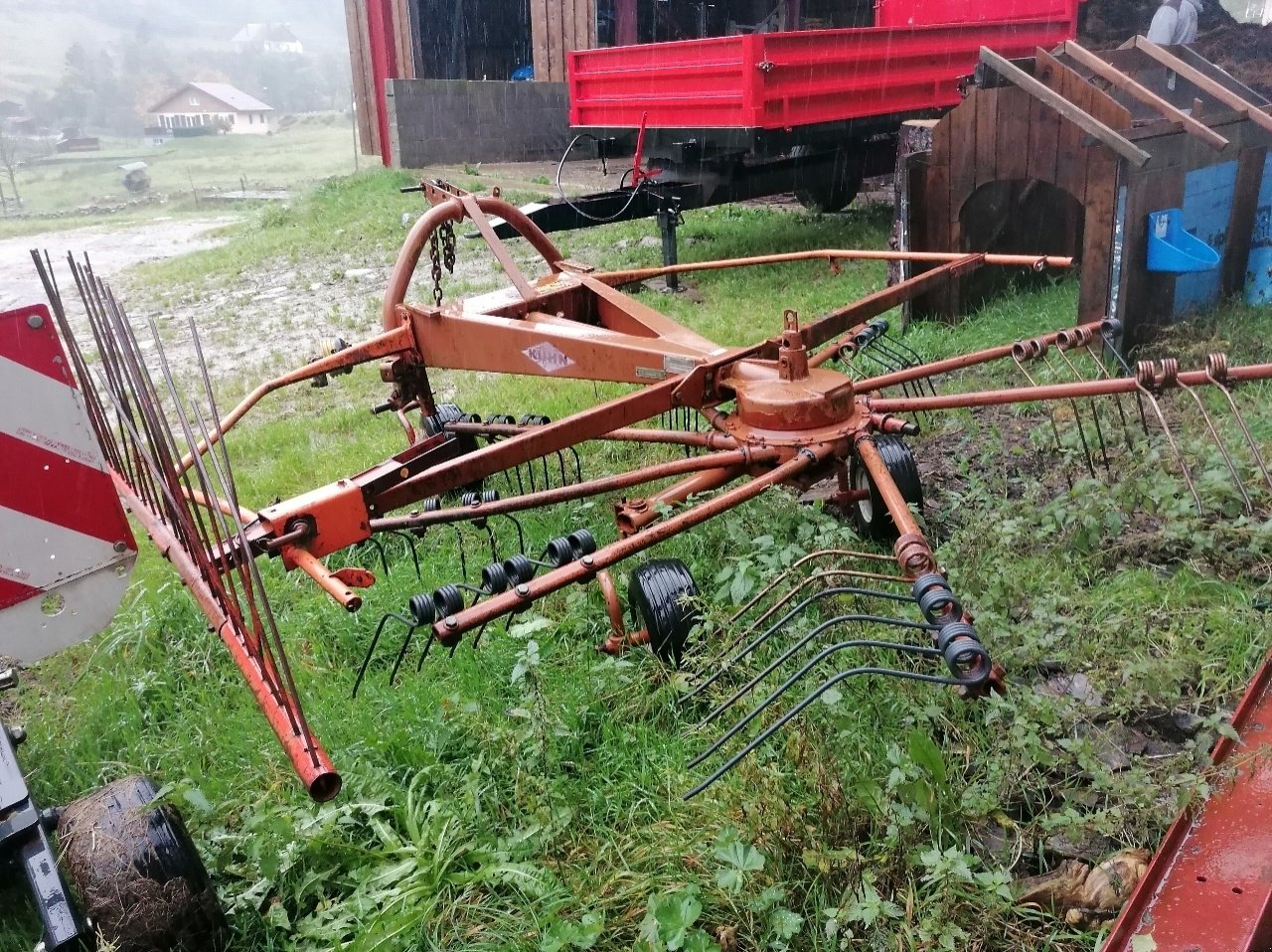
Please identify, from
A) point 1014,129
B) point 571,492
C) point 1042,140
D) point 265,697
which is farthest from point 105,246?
point 265,697

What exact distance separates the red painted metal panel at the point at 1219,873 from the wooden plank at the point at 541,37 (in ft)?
46.0

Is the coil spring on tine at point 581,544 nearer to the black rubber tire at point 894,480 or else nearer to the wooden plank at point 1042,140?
the black rubber tire at point 894,480

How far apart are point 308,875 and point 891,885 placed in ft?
4.46

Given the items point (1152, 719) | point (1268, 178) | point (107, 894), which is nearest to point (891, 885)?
point (1152, 719)

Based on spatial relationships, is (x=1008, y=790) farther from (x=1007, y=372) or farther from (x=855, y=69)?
(x=855, y=69)

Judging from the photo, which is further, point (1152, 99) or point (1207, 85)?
point (1207, 85)

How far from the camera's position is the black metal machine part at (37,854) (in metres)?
2.06

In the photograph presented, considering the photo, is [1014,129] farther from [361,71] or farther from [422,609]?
[361,71]

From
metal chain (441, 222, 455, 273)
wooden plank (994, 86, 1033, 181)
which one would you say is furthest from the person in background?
metal chain (441, 222, 455, 273)

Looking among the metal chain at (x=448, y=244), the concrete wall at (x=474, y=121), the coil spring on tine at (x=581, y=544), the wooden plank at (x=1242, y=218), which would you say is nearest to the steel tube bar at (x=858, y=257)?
the metal chain at (x=448, y=244)

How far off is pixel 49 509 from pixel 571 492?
4.33 ft

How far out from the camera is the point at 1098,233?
185 inches

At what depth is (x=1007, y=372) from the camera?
201 inches

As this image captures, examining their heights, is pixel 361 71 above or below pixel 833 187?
above
